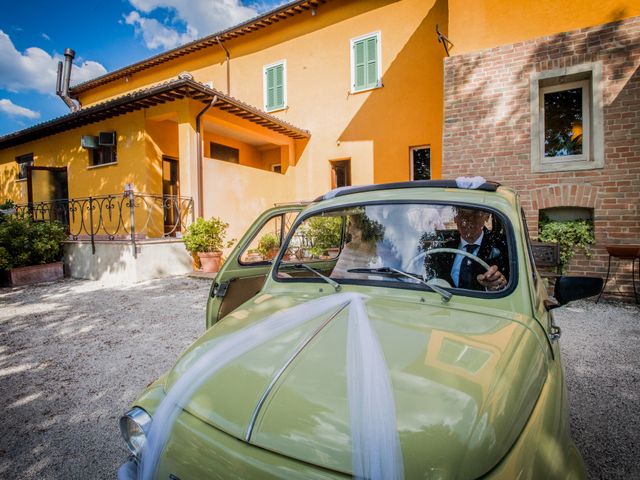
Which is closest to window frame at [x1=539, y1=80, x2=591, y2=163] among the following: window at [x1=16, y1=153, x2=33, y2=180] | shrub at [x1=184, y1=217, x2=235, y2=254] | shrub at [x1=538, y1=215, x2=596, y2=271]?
shrub at [x1=538, y1=215, x2=596, y2=271]

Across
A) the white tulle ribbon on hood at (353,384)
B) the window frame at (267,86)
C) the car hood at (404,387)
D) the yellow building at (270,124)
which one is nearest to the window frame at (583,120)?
the yellow building at (270,124)

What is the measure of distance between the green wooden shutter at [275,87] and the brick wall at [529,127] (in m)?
6.79

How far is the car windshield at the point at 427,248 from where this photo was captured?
1642 millimetres

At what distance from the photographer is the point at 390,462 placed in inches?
33.1

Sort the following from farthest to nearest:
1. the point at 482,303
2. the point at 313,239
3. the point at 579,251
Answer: the point at 579,251 → the point at 313,239 → the point at 482,303

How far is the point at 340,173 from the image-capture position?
11.3m

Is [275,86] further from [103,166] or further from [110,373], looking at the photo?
[110,373]

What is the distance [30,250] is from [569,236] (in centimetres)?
1130

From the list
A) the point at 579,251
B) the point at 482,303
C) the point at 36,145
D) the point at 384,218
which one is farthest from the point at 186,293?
the point at 36,145

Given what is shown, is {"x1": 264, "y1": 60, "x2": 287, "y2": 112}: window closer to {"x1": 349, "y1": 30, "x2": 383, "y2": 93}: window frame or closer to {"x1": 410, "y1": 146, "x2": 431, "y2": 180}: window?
{"x1": 349, "y1": 30, "x2": 383, "y2": 93}: window frame

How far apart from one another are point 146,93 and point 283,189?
4723mm

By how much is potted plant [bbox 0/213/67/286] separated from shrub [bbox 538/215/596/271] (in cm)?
1074

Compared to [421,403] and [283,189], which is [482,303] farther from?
[283,189]

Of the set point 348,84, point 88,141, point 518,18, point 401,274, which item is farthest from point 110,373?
point 348,84
